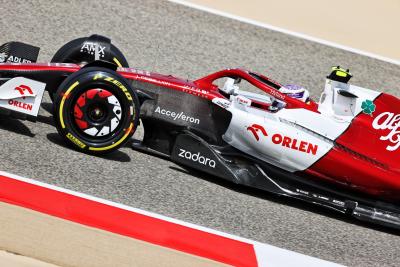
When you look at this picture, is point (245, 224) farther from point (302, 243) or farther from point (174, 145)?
point (174, 145)

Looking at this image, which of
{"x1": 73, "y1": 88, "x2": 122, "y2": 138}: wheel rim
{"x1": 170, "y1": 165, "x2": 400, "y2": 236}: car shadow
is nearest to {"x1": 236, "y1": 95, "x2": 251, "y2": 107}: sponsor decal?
{"x1": 170, "y1": 165, "x2": 400, "y2": 236}: car shadow

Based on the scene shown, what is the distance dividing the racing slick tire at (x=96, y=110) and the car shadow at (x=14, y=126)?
0.51m

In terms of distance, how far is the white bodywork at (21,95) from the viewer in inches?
272

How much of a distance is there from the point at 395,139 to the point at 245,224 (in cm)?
188

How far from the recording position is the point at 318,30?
12.1m

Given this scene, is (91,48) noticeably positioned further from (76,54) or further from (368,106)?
(368,106)

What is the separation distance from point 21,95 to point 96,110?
27.2 inches

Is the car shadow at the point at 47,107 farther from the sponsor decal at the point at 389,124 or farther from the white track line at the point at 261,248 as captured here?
the sponsor decal at the point at 389,124

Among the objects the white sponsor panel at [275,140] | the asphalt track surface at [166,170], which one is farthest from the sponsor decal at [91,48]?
the white sponsor panel at [275,140]

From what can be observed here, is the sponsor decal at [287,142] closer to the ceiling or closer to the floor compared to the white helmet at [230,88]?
closer to the floor

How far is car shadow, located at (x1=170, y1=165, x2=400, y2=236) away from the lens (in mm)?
7617

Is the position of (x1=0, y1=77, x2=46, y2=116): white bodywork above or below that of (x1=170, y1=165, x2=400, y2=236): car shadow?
above

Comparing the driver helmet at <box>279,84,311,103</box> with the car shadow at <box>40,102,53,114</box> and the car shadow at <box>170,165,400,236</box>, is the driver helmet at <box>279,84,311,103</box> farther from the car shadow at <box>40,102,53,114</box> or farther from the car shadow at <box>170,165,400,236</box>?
the car shadow at <box>40,102,53,114</box>

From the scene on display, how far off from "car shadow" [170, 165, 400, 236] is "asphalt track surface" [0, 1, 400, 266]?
17 millimetres
